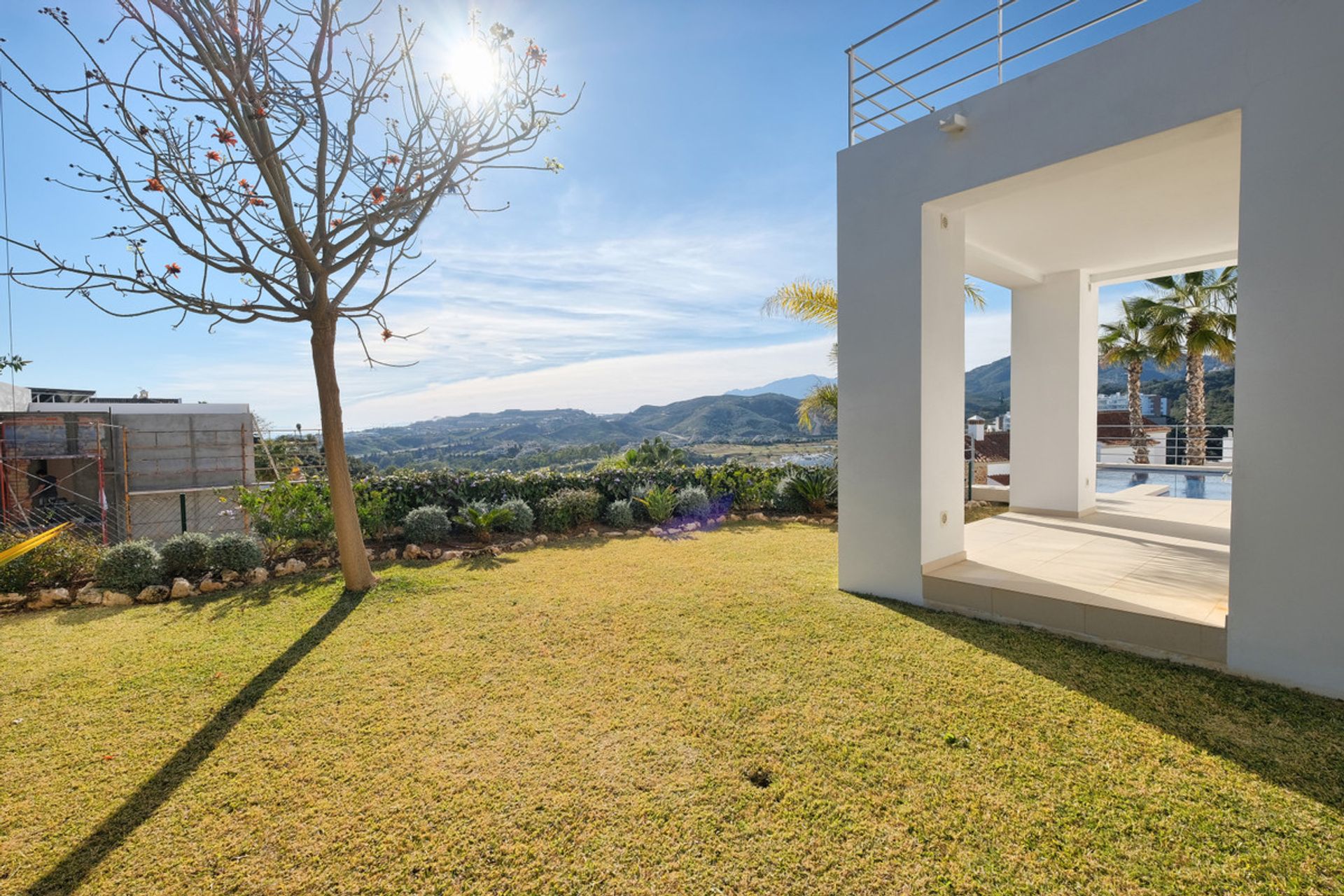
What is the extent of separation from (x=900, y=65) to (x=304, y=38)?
5.94 meters

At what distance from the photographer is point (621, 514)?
935 centimetres

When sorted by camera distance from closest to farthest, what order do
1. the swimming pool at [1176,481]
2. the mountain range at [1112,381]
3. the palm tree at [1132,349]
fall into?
the swimming pool at [1176,481] < the palm tree at [1132,349] < the mountain range at [1112,381]

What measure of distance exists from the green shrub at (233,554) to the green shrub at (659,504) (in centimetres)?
537

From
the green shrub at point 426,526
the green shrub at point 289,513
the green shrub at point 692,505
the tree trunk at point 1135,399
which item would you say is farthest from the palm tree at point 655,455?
the tree trunk at point 1135,399

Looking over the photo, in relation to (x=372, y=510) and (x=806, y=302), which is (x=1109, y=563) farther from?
(x=372, y=510)

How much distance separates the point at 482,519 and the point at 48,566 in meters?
4.53

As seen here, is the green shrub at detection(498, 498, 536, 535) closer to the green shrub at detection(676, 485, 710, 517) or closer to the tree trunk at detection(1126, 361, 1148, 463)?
the green shrub at detection(676, 485, 710, 517)

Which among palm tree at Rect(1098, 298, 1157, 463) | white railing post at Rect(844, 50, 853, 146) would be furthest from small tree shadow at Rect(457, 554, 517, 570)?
palm tree at Rect(1098, 298, 1157, 463)

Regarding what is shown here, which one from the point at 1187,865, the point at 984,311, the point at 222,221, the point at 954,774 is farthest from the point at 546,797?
the point at 984,311

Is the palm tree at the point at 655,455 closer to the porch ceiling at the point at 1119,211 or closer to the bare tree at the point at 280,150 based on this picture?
the bare tree at the point at 280,150

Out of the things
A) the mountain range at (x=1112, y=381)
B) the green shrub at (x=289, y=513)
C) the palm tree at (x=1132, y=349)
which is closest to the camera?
the green shrub at (x=289, y=513)

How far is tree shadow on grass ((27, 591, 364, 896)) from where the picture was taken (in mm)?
2209

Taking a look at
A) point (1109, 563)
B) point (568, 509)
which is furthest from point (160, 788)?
point (1109, 563)

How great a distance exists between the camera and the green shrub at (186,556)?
20.2ft
